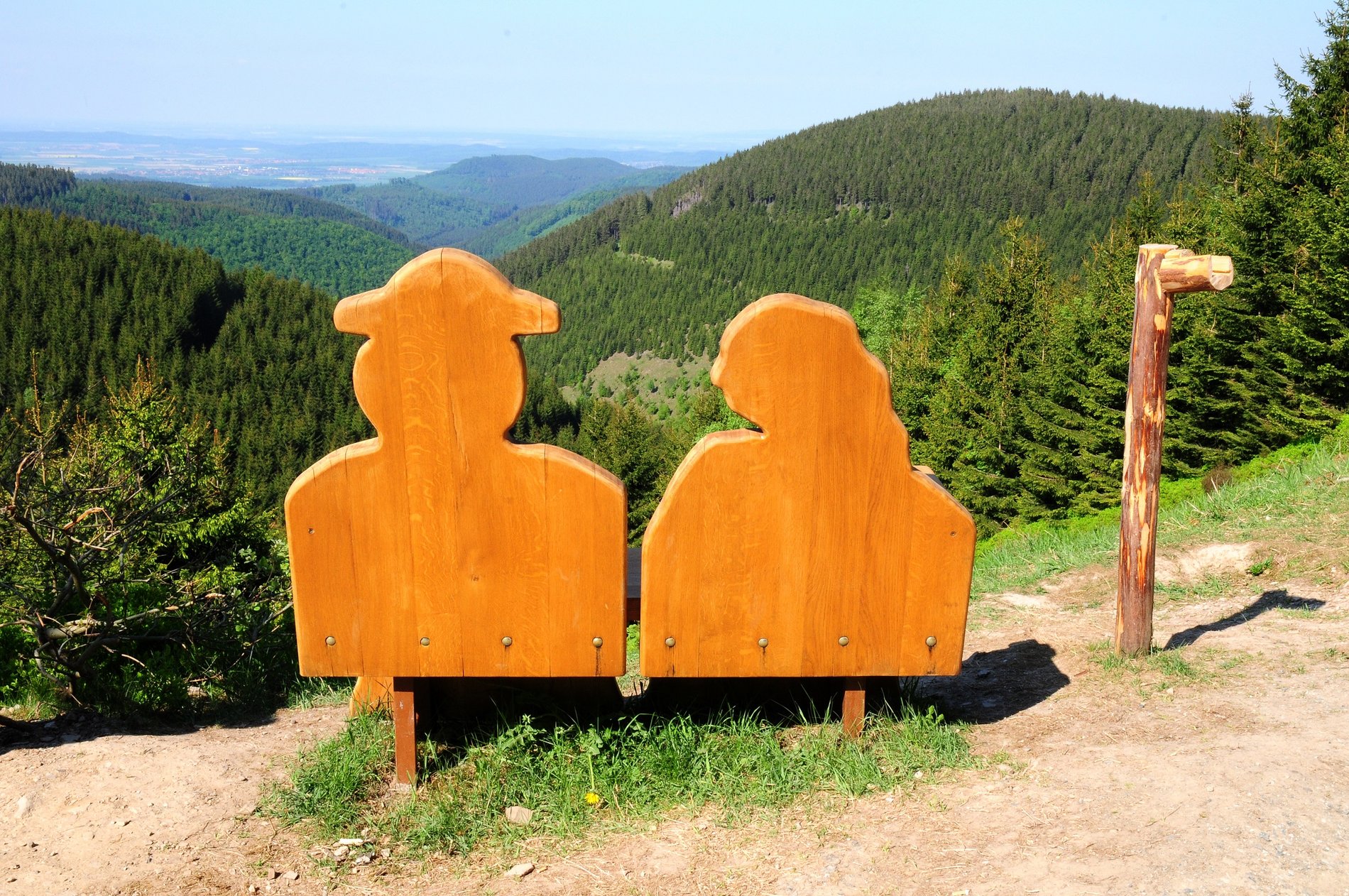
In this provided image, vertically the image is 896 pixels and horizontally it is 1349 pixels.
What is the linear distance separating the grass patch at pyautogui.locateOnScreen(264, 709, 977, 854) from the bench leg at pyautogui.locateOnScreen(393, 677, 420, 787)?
0.28 ft

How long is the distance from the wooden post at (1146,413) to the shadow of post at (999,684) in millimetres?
480

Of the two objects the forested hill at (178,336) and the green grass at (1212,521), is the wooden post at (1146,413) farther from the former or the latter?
the forested hill at (178,336)

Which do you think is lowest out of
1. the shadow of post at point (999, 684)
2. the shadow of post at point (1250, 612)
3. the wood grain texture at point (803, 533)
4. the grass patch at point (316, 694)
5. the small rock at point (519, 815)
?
the grass patch at point (316, 694)

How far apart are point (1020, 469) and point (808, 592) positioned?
1067 inches

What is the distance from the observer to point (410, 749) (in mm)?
4152

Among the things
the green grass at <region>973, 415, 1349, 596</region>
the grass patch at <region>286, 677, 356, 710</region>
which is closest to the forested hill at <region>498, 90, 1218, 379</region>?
the green grass at <region>973, 415, 1349, 596</region>

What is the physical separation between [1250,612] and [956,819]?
318 cm

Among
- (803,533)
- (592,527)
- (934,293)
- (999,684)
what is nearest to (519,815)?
(592,527)

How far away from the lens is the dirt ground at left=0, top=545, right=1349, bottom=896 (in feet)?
10.8

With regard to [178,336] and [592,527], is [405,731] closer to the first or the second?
[592,527]

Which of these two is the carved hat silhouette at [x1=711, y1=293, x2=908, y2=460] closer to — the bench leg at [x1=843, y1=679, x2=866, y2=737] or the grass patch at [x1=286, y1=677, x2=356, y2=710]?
the bench leg at [x1=843, y1=679, x2=866, y2=737]

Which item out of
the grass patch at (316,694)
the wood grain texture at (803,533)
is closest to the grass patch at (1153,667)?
the wood grain texture at (803,533)

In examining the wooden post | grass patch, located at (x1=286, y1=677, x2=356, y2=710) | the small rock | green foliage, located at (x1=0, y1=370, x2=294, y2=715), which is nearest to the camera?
the small rock

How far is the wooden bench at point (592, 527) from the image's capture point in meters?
3.79
